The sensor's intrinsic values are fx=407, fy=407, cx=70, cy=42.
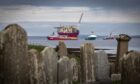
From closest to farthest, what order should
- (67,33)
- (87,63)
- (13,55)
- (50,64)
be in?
(13,55)
(50,64)
(87,63)
(67,33)

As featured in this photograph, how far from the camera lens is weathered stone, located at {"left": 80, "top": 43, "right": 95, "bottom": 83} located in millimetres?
4387

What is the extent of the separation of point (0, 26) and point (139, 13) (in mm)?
2925

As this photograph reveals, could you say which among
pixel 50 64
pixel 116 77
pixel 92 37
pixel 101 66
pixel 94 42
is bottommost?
pixel 116 77

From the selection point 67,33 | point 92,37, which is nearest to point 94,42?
point 92,37

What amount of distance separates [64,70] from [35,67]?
76cm

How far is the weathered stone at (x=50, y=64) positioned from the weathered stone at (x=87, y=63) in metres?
1.00

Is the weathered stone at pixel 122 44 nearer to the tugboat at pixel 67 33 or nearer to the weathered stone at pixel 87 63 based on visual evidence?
the weathered stone at pixel 87 63

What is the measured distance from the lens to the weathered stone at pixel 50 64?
3.26 m

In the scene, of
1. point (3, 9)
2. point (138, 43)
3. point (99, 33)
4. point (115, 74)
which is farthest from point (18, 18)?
point (115, 74)

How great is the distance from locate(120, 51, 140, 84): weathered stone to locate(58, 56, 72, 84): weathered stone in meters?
0.89

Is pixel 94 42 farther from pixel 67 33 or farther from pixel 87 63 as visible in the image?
pixel 87 63

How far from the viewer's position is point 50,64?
11.0 feet

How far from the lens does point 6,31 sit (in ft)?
7.55

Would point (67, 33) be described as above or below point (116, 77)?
above
